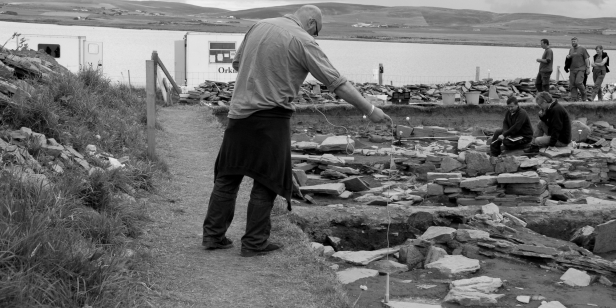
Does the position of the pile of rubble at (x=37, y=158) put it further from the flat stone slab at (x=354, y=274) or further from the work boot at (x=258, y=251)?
the flat stone slab at (x=354, y=274)

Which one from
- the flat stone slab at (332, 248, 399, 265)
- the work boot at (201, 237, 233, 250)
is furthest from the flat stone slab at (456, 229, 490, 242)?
the work boot at (201, 237, 233, 250)

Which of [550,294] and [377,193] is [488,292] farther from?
[377,193]

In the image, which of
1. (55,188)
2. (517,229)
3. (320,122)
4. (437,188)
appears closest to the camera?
(55,188)

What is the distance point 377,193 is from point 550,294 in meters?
5.34

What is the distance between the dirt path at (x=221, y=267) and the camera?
5.16 meters

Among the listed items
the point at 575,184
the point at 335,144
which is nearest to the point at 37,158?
the point at 575,184

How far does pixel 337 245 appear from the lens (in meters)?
8.26

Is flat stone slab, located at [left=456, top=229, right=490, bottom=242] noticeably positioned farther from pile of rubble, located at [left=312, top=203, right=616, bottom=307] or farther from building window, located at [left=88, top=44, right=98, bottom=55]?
building window, located at [left=88, top=44, right=98, bottom=55]

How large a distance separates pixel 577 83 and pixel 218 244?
1991 centimetres

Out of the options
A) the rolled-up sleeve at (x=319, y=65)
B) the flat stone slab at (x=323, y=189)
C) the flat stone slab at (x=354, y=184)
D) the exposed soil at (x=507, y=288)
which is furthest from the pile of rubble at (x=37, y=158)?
the flat stone slab at (x=354, y=184)

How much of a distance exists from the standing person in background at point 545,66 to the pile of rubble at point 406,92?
2.52 ft

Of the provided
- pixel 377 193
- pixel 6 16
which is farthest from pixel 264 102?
pixel 6 16

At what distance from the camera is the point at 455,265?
7.23m

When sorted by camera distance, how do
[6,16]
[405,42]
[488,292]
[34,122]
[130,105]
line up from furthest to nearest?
[405,42] < [6,16] < [130,105] < [34,122] < [488,292]
